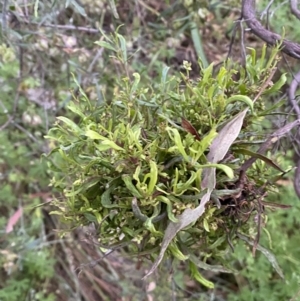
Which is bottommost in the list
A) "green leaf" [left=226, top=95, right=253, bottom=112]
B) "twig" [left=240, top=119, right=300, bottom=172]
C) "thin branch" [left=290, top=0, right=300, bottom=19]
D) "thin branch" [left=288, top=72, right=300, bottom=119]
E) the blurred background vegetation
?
the blurred background vegetation

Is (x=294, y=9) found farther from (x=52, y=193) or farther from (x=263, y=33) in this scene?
(x=52, y=193)

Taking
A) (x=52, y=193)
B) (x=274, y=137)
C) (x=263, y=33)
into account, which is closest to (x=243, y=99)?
(x=274, y=137)

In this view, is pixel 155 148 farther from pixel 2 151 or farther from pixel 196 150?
pixel 2 151

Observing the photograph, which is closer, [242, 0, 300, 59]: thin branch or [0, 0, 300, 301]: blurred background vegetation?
[242, 0, 300, 59]: thin branch

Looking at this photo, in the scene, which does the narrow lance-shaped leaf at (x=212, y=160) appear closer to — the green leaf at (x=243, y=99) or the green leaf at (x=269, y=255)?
the green leaf at (x=243, y=99)

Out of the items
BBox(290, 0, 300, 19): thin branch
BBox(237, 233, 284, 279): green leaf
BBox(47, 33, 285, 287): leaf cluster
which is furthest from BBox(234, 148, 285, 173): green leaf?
BBox(290, 0, 300, 19): thin branch

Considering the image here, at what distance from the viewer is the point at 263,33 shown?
67 centimetres

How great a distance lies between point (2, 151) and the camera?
1506 millimetres

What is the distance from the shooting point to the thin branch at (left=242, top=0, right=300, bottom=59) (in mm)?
630

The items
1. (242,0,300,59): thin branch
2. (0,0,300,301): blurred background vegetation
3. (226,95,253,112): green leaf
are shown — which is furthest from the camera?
(0,0,300,301): blurred background vegetation

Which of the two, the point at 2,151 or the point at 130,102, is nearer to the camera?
the point at 130,102

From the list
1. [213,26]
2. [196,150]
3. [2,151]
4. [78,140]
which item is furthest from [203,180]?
[213,26]

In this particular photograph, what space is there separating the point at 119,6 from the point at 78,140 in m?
0.99

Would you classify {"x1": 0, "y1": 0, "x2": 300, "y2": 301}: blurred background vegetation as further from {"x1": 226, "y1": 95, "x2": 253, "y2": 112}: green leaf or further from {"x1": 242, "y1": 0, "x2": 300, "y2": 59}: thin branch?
{"x1": 226, "y1": 95, "x2": 253, "y2": 112}: green leaf
